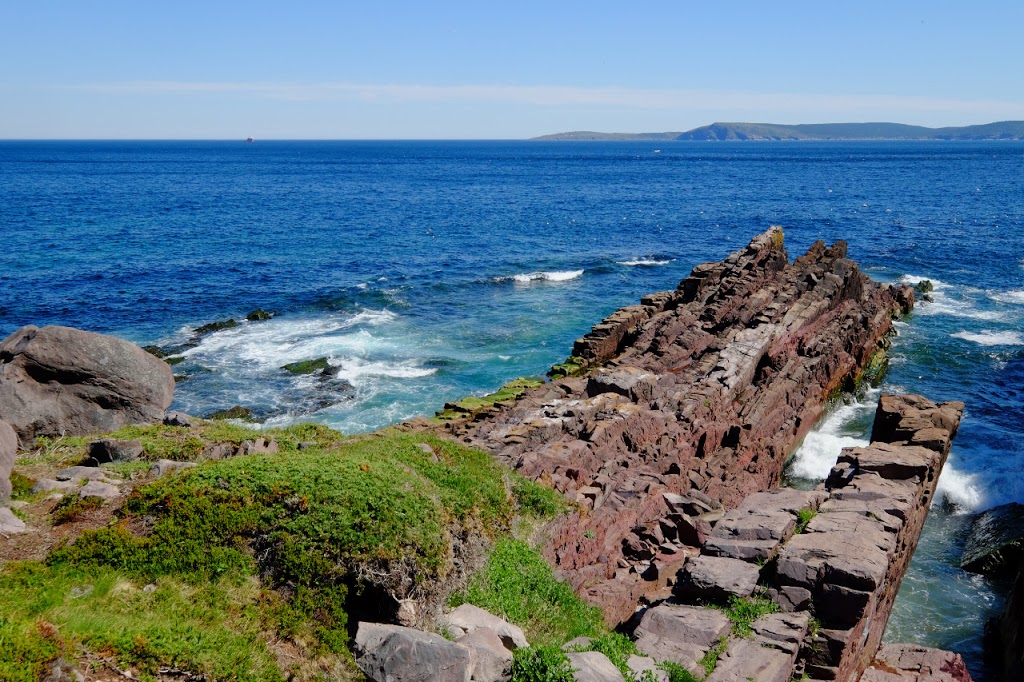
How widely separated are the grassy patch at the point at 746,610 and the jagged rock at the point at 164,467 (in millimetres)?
10126

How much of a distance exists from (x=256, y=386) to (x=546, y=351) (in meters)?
15.4

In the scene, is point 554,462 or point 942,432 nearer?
point 554,462

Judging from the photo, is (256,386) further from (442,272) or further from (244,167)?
(244,167)

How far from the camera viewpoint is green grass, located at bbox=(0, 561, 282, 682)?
8711 mm

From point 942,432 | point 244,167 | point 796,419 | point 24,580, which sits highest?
point 244,167

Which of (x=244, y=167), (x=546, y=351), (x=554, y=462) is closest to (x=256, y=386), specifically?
(x=546, y=351)

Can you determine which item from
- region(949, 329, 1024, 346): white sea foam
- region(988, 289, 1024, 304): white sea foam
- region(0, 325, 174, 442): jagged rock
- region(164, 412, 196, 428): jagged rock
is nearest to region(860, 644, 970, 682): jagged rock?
region(164, 412, 196, 428): jagged rock

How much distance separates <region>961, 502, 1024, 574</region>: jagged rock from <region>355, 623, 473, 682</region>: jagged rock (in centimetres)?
1786

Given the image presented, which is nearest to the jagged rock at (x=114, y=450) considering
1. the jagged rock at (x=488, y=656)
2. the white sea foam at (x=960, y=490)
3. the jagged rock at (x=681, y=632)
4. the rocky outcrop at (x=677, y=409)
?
the rocky outcrop at (x=677, y=409)

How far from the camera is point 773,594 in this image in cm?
1428

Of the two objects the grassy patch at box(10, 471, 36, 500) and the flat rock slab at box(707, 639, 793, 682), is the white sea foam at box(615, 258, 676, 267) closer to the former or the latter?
the flat rock slab at box(707, 639, 793, 682)

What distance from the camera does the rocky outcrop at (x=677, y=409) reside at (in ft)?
59.0

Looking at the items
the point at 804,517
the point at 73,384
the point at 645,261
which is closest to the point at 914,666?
the point at 804,517

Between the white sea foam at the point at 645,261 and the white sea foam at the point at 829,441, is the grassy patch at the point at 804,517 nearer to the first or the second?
the white sea foam at the point at 829,441
